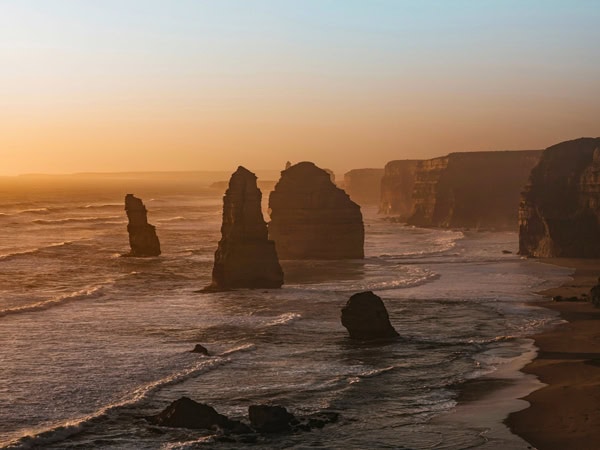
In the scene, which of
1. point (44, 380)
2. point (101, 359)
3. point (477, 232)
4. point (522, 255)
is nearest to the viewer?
point (44, 380)

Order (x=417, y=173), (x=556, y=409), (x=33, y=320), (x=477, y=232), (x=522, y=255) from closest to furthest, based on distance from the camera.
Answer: (x=556, y=409) < (x=33, y=320) < (x=522, y=255) < (x=477, y=232) < (x=417, y=173)

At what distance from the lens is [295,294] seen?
72812 millimetres

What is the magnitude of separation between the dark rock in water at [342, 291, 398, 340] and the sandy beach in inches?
317

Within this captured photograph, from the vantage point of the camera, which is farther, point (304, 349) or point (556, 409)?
point (304, 349)

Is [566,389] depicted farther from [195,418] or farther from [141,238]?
[141,238]

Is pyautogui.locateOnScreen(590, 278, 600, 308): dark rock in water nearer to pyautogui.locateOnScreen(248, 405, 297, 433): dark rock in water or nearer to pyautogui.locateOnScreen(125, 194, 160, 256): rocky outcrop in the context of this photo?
pyautogui.locateOnScreen(248, 405, 297, 433): dark rock in water

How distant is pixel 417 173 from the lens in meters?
194

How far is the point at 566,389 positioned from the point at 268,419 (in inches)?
521

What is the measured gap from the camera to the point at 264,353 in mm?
48312

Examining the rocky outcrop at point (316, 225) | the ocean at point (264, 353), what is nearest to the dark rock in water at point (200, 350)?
the ocean at point (264, 353)

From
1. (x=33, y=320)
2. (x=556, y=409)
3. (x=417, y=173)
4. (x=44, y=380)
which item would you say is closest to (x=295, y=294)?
(x=33, y=320)

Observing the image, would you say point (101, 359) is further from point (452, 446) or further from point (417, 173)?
point (417, 173)

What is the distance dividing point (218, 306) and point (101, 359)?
773 inches

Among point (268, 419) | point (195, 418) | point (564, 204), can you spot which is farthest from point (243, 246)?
point (564, 204)
